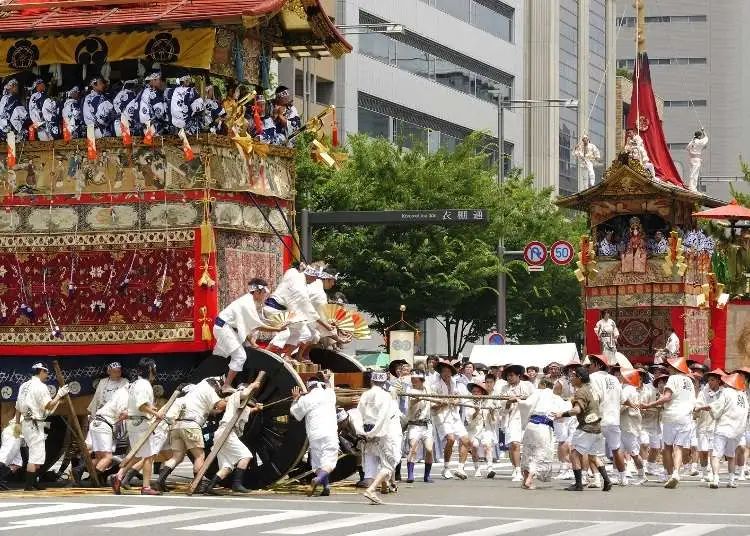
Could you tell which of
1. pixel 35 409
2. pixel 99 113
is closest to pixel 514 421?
pixel 35 409

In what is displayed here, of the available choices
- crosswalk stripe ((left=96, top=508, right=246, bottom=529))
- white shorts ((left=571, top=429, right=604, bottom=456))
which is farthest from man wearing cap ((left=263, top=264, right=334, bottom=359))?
white shorts ((left=571, top=429, right=604, bottom=456))

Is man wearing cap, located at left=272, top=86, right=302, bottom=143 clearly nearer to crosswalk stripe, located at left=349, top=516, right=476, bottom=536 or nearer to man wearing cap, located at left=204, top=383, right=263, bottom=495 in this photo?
man wearing cap, located at left=204, top=383, right=263, bottom=495

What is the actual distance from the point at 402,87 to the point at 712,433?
39.6 m

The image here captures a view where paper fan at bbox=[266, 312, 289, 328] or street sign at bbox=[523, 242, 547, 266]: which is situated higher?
street sign at bbox=[523, 242, 547, 266]

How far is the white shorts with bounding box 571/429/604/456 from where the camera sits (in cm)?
2170

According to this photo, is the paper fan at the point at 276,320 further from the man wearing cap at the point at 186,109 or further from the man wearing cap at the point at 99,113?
the man wearing cap at the point at 99,113

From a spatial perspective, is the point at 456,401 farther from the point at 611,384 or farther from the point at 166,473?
the point at 166,473

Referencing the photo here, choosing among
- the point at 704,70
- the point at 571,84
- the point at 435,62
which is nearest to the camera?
the point at 435,62

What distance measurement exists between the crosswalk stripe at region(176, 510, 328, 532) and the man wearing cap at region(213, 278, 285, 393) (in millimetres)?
2631

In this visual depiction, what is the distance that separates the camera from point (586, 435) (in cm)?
2170

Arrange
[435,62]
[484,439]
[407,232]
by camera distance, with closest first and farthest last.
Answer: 1. [484,439]
2. [407,232]
3. [435,62]

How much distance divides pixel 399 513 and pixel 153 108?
595 centimetres

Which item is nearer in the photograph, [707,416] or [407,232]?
[707,416]

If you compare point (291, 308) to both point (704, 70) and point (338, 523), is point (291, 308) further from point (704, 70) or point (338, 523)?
point (704, 70)
